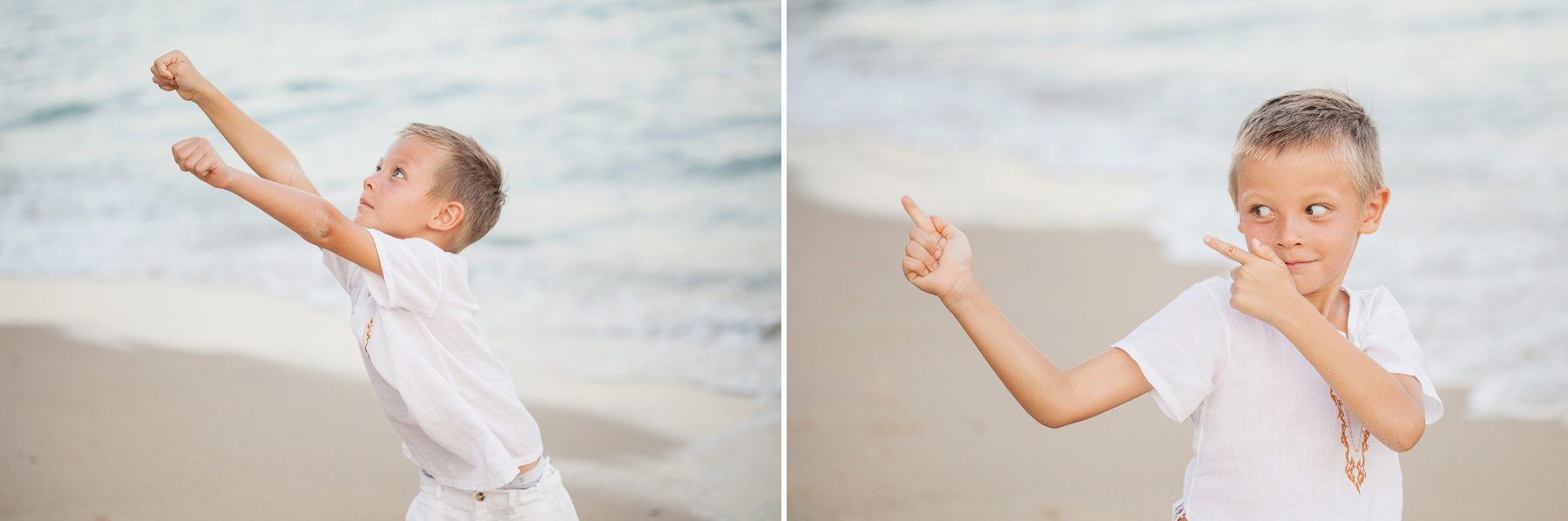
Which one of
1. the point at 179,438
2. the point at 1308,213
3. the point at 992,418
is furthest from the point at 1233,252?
the point at 179,438

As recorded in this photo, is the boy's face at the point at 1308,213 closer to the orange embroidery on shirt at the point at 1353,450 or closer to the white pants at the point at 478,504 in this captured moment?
the orange embroidery on shirt at the point at 1353,450

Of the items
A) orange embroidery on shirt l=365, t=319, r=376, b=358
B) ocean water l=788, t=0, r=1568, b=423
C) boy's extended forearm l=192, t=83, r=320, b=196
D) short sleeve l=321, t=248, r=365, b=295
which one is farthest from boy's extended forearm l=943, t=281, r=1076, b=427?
ocean water l=788, t=0, r=1568, b=423

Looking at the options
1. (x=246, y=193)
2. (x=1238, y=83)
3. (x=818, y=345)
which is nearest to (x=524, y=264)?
(x=818, y=345)

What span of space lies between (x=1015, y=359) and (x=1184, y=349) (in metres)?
0.19

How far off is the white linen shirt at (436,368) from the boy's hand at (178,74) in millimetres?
307

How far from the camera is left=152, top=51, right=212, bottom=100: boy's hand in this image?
154 cm

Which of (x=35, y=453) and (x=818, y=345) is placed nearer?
(x=35, y=453)

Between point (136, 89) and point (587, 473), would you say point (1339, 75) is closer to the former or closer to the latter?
point (587, 473)

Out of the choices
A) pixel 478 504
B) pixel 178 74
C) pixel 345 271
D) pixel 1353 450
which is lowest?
pixel 478 504

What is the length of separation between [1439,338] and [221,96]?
90.7 inches

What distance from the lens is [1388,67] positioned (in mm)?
2223

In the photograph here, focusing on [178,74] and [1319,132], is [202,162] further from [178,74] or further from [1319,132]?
[1319,132]

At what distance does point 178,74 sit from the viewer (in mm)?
1553

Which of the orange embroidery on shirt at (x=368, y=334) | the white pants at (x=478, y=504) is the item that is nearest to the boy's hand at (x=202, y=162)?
the orange embroidery on shirt at (x=368, y=334)
